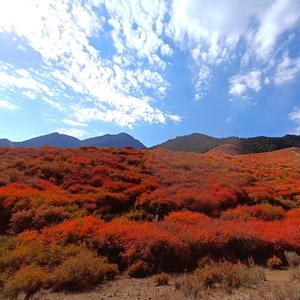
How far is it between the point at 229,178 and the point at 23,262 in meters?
20.0

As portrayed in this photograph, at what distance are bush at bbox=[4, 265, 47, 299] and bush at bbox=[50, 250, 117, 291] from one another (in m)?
0.36

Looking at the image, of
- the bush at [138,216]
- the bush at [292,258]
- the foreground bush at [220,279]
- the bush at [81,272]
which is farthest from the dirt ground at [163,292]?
the bush at [138,216]

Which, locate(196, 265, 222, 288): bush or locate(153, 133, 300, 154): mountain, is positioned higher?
locate(153, 133, 300, 154): mountain

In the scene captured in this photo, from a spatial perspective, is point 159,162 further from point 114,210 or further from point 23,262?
point 23,262

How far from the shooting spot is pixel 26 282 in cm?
924

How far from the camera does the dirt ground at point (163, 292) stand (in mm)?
8461

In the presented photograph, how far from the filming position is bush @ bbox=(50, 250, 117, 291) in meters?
9.79

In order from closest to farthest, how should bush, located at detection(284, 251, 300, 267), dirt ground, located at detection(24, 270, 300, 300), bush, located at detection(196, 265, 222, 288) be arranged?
dirt ground, located at detection(24, 270, 300, 300) → bush, located at detection(196, 265, 222, 288) → bush, located at detection(284, 251, 300, 267)

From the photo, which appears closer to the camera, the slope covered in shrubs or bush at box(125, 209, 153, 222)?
the slope covered in shrubs

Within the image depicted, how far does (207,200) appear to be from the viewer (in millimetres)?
19328

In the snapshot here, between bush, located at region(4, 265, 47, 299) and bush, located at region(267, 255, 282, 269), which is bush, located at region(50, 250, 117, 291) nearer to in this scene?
bush, located at region(4, 265, 47, 299)

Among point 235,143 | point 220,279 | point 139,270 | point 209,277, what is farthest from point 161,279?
point 235,143

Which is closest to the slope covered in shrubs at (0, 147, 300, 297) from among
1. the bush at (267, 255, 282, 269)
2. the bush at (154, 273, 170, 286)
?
Answer: the bush at (267, 255, 282, 269)

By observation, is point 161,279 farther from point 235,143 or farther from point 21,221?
point 235,143
